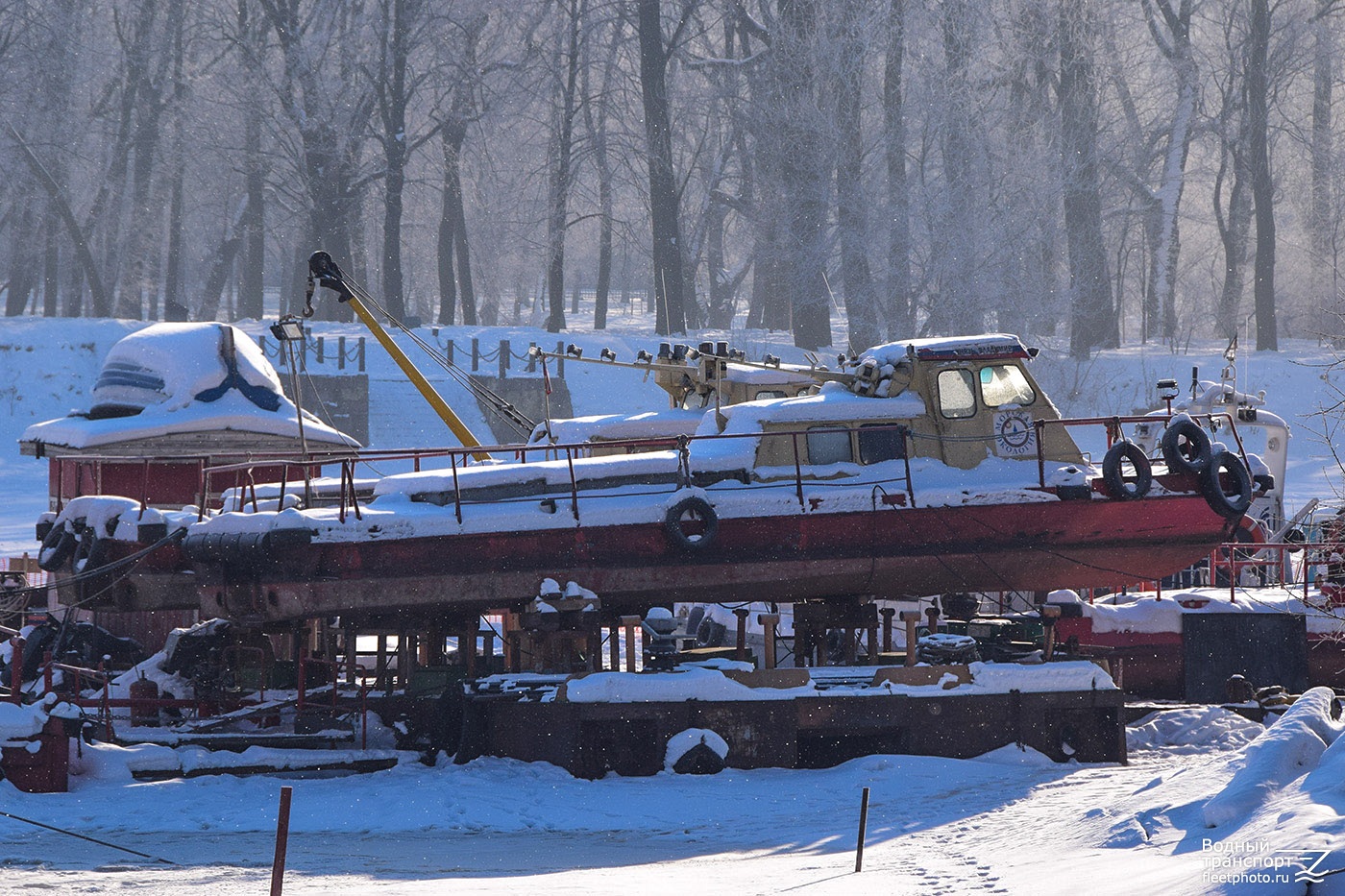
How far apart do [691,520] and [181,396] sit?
377 inches

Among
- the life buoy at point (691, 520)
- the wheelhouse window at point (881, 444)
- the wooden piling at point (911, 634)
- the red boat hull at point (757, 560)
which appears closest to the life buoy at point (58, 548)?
the red boat hull at point (757, 560)

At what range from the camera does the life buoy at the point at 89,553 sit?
16.0 m

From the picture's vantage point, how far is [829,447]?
1630 cm

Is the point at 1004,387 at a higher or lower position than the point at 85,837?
higher

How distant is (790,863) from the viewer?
10.4 m

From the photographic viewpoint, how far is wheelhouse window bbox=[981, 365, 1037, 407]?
1678 cm

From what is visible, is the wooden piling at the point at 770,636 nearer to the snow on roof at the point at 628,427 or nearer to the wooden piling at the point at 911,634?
the wooden piling at the point at 911,634

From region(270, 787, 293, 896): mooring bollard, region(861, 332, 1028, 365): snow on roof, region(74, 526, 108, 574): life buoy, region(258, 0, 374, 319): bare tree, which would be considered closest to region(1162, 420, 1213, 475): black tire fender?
region(861, 332, 1028, 365): snow on roof

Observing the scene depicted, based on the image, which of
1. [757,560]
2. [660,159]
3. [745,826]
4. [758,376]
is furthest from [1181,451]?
[660,159]

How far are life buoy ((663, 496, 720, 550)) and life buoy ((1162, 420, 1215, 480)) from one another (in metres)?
5.11

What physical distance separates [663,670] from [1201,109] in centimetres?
4225

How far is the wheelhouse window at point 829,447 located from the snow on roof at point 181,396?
8518 millimetres

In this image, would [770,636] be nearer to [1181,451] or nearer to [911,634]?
[911,634]

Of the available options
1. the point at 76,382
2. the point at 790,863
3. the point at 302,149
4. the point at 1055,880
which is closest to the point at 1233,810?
the point at 1055,880
